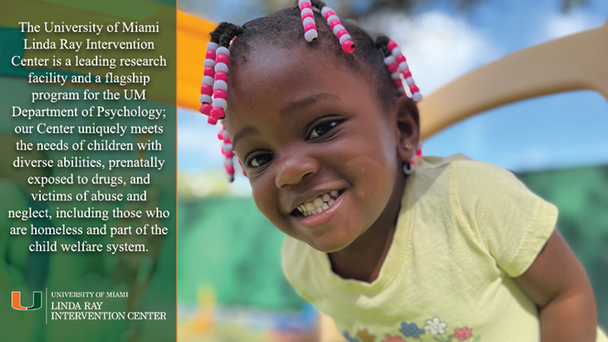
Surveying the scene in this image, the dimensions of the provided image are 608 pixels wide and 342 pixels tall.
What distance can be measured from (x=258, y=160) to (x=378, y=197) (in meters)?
0.22

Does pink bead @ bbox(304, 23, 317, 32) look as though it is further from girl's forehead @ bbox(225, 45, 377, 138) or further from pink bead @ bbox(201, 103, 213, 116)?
pink bead @ bbox(201, 103, 213, 116)

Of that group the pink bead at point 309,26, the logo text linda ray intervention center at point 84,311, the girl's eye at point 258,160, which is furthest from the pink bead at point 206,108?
the logo text linda ray intervention center at point 84,311

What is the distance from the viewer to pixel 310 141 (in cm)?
80

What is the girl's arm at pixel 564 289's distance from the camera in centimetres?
88

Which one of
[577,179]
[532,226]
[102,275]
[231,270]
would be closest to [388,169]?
[532,226]

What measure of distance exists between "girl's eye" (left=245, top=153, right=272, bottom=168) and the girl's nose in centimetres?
7

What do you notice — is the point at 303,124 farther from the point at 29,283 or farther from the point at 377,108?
the point at 29,283

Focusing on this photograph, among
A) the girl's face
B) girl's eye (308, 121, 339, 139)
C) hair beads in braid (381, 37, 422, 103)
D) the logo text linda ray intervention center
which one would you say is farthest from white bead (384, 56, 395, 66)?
the logo text linda ray intervention center

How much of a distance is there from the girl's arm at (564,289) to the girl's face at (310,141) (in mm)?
312

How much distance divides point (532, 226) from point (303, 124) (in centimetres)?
44

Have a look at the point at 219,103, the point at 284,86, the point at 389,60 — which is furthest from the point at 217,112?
the point at 389,60

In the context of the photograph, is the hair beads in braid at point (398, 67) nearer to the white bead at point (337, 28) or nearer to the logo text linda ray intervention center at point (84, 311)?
the white bead at point (337, 28)

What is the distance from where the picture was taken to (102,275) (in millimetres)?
1489

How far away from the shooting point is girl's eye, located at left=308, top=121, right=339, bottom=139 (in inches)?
31.8
